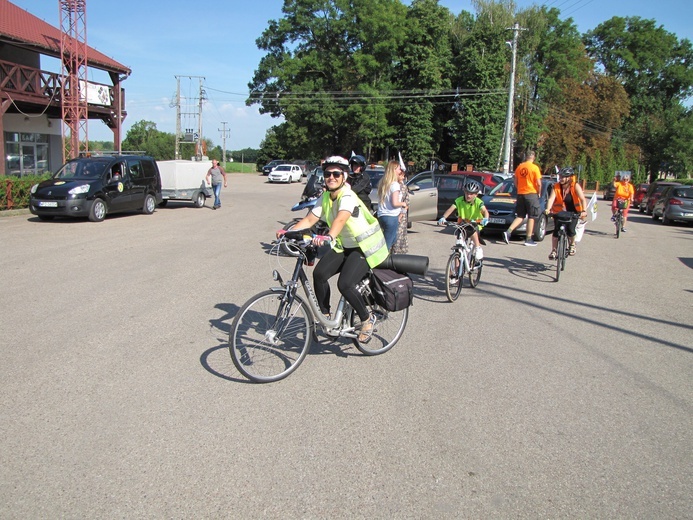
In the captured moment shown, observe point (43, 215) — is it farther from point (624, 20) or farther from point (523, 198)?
point (624, 20)

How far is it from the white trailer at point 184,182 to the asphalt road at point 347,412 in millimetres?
13887

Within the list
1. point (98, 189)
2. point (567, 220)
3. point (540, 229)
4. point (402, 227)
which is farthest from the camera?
point (98, 189)

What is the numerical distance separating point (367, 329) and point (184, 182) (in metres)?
18.7

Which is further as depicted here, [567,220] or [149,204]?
[149,204]

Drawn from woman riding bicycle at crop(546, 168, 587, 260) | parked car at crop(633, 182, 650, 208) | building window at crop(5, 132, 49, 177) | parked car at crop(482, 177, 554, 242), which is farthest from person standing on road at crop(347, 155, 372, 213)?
parked car at crop(633, 182, 650, 208)

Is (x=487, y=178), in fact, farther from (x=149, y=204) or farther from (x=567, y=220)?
(x=149, y=204)

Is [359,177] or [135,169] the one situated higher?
[359,177]

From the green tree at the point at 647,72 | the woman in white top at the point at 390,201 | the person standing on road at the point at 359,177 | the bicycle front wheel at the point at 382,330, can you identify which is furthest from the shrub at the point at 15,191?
the green tree at the point at 647,72

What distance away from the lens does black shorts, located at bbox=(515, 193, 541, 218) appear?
12438mm

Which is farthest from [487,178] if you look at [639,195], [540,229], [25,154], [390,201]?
[25,154]

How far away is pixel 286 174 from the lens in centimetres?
4919

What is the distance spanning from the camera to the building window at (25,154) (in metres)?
25.6

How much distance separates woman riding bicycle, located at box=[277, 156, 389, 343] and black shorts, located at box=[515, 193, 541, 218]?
807 centimetres

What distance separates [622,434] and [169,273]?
23.6 feet
